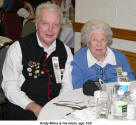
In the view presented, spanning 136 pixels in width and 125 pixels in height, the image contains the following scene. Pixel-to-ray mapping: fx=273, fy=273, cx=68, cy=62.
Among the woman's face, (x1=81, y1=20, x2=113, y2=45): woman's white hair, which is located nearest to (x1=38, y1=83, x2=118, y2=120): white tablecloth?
the woman's face

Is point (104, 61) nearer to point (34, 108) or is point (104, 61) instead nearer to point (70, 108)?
point (34, 108)

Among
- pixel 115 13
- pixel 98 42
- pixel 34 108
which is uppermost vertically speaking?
pixel 115 13

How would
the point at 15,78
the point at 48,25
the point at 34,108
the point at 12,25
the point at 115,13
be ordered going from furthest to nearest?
1. the point at 12,25
2. the point at 115,13
3. the point at 48,25
4. the point at 15,78
5. the point at 34,108

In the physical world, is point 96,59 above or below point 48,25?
below

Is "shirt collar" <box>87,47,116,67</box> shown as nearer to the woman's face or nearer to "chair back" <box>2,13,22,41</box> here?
the woman's face

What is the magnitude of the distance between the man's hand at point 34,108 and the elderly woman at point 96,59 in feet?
1.34

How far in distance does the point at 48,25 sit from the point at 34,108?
2.37ft

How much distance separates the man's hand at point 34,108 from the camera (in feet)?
6.81

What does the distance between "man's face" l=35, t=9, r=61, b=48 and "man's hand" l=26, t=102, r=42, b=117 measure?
561 mm

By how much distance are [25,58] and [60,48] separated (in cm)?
35

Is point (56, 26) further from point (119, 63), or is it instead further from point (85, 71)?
point (119, 63)

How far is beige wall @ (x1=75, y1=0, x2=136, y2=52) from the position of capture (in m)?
3.62

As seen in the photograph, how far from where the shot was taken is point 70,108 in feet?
5.28

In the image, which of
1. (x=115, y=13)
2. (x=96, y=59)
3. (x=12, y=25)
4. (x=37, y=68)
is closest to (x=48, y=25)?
(x=37, y=68)
